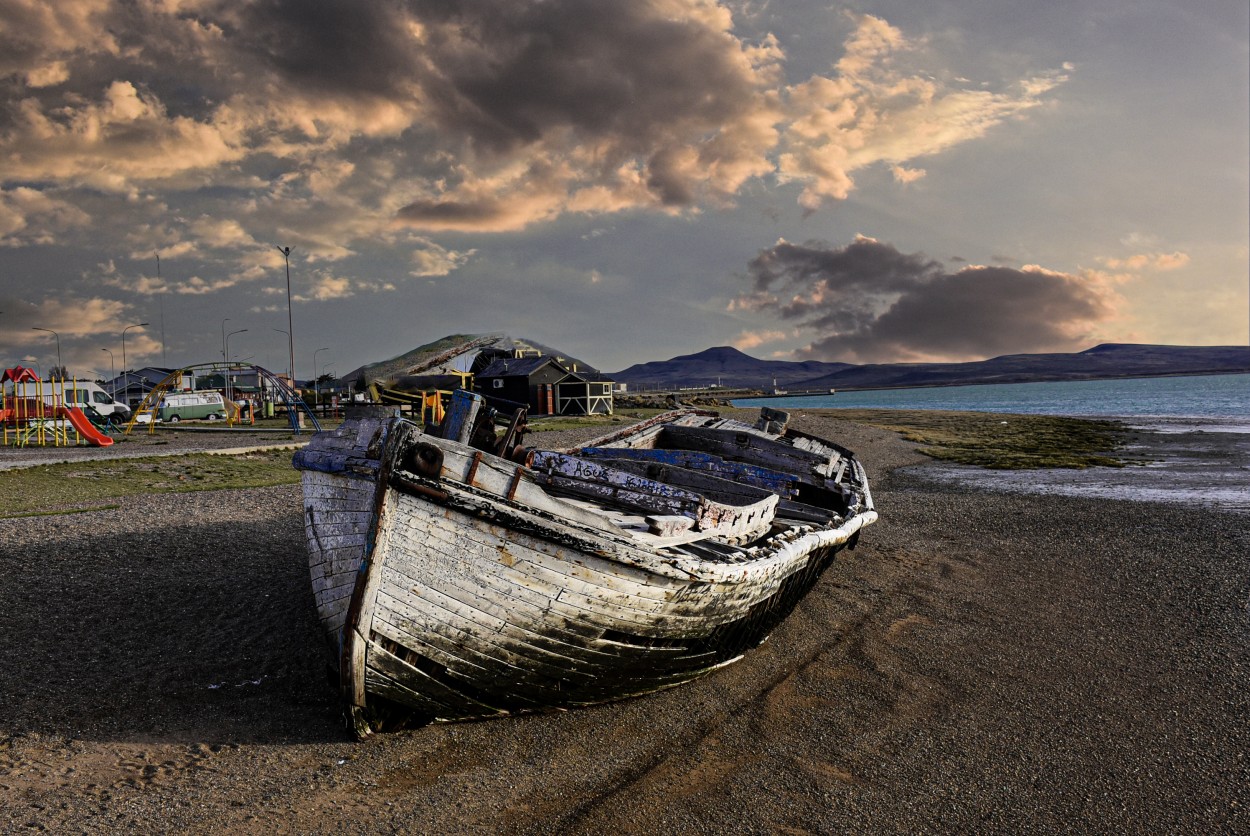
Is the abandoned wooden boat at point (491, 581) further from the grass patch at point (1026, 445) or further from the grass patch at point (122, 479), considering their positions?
the grass patch at point (1026, 445)

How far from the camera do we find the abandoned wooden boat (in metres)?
5.11

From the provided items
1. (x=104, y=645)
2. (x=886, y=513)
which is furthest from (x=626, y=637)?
(x=886, y=513)

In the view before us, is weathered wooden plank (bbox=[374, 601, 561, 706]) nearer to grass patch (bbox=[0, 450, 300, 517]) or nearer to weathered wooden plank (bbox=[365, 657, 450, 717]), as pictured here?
weathered wooden plank (bbox=[365, 657, 450, 717])

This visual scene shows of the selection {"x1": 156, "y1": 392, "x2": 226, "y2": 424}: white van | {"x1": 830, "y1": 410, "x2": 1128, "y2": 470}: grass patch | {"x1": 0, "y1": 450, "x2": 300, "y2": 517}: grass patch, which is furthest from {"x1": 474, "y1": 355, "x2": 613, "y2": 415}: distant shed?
{"x1": 0, "y1": 450, "x2": 300, "y2": 517}: grass patch

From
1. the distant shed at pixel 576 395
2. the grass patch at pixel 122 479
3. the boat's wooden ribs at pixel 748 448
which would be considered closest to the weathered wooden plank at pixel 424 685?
the boat's wooden ribs at pixel 748 448

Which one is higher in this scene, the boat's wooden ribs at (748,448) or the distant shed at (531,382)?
the distant shed at (531,382)

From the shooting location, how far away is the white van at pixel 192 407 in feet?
168

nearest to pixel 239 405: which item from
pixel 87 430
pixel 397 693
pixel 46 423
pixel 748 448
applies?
pixel 46 423

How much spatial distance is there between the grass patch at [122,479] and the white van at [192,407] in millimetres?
32646

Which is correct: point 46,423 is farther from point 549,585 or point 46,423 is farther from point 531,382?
point 549,585

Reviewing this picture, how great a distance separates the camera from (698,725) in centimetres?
626

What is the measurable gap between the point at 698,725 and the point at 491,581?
2.38 m

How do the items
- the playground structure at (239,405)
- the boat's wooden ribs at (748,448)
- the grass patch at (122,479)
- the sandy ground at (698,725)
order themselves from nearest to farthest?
the sandy ground at (698,725) → the boat's wooden ribs at (748,448) → the grass patch at (122,479) → the playground structure at (239,405)

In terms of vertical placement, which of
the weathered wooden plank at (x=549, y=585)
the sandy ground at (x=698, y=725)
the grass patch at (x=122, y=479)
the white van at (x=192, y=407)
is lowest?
the sandy ground at (x=698, y=725)
